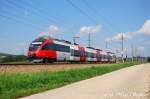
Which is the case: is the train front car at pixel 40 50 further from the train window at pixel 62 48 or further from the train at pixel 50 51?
the train window at pixel 62 48

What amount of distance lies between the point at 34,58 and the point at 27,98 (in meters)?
26.9

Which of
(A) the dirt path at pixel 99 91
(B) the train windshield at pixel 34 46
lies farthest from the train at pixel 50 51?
(A) the dirt path at pixel 99 91

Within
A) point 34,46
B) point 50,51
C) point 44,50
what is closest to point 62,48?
point 50,51

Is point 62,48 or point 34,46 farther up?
point 62,48

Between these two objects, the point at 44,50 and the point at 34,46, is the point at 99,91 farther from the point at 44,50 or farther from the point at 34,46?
the point at 34,46

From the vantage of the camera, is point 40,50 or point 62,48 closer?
point 40,50

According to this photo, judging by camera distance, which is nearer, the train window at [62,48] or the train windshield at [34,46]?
the train windshield at [34,46]

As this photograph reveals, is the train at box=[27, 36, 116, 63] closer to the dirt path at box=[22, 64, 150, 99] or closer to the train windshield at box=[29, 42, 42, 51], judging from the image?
the train windshield at box=[29, 42, 42, 51]

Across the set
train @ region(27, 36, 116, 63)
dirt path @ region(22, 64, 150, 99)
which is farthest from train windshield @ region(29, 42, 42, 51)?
dirt path @ region(22, 64, 150, 99)

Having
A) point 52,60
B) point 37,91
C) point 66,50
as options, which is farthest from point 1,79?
point 66,50

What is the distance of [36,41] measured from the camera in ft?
137

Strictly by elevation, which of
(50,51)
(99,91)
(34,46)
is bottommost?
(99,91)

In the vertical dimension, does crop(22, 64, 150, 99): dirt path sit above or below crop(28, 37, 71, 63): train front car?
below

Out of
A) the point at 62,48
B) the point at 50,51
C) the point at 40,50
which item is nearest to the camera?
the point at 40,50
